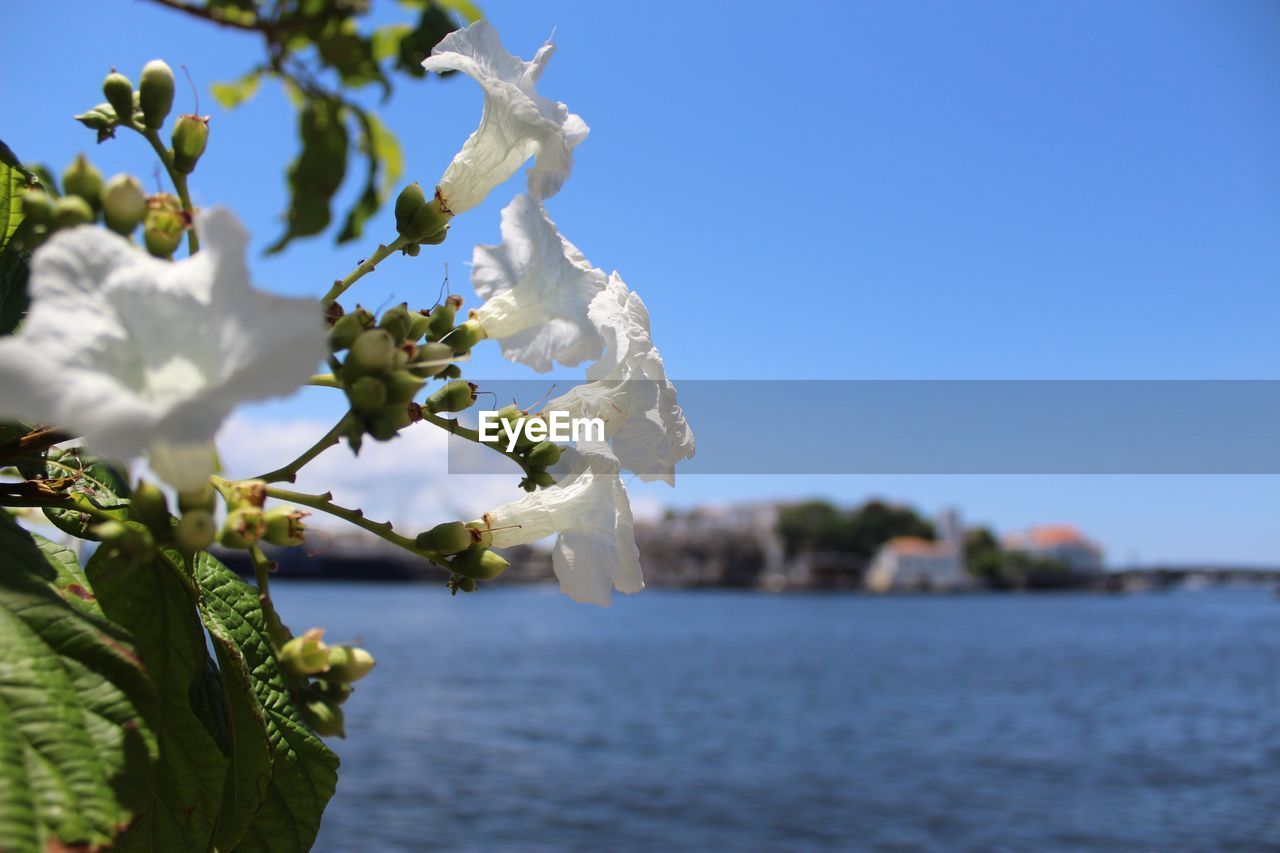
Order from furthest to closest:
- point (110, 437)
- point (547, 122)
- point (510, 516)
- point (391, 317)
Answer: point (510, 516)
point (547, 122)
point (391, 317)
point (110, 437)

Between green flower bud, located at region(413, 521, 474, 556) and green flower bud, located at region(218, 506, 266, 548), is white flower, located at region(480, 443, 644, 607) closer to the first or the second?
green flower bud, located at region(413, 521, 474, 556)

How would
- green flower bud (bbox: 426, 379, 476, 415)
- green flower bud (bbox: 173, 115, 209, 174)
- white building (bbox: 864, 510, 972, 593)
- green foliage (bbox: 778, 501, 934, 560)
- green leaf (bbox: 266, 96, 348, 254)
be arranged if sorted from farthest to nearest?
green foliage (bbox: 778, 501, 934, 560) → white building (bbox: 864, 510, 972, 593) → green leaf (bbox: 266, 96, 348, 254) → green flower bud (bbox: 173, 115, 209, 174) → green flower bud (bbox: 426, 379, 476, 415)

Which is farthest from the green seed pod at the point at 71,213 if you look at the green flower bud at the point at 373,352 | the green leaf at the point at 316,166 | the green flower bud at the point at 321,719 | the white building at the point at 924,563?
the white building at the point at 924,563

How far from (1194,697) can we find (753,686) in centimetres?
2288

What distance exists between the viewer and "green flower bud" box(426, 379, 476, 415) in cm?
122

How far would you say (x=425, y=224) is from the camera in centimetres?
136

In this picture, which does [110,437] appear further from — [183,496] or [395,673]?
[395,673]

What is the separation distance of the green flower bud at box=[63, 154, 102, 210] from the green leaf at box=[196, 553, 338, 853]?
0.55 metres

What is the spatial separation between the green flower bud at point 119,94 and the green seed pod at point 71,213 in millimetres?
522

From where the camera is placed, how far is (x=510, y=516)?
1469mm

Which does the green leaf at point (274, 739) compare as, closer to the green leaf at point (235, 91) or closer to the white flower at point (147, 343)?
the white flower at point (147, 343)

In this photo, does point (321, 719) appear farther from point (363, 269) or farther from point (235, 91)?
point (235, 91)

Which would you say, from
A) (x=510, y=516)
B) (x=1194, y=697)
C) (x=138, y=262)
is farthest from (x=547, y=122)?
(x=1194, y=697)

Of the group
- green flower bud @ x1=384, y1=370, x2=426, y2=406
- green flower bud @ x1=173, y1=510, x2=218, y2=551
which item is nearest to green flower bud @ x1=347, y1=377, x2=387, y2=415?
green flower bud @ x1=384, y1=370, x2=426, y2=406
